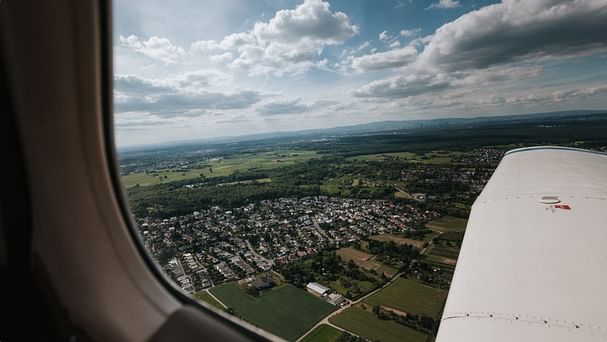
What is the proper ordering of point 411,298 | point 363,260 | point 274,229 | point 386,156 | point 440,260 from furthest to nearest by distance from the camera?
point 386,156
point 274,229
point 363,260
point 440,260
point 411,298

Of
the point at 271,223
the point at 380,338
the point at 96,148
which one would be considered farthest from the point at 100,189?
the point at 271,223

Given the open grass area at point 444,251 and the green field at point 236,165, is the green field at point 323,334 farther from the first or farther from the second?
the green field at point 236,165

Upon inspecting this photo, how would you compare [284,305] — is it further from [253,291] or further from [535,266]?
[535,266]

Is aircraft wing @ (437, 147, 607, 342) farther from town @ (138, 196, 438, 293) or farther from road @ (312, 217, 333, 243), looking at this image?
road @ (312, 217, 333, 243)

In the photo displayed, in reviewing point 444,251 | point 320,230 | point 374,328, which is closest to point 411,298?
point 374,328

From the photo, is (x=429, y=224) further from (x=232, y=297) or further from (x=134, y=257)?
(x=134, y=257)

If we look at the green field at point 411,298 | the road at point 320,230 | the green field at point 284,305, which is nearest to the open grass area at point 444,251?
the green field at point 411,298
